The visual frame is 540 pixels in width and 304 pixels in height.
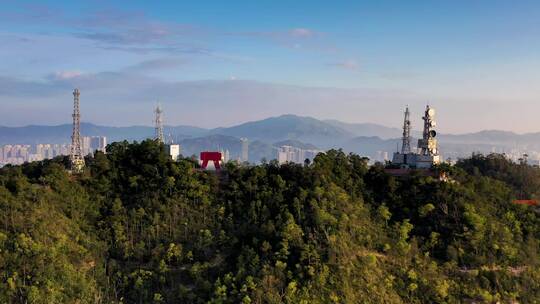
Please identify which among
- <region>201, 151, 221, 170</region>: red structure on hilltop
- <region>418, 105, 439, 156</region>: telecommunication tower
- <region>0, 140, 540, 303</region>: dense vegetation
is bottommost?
<region>0, 140, 540, 303</region>: dense vegetation

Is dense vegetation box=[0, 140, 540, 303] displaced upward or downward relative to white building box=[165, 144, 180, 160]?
downward

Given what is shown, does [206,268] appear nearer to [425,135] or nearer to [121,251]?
[121,251]

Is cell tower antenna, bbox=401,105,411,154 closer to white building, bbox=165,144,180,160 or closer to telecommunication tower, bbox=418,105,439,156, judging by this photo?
telecommunication tower, bbox=418,105,439,156

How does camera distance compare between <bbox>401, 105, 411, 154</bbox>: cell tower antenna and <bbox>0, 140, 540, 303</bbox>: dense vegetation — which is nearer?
<bbox>0, 140, 540, 303</bbox>: dense vegetation

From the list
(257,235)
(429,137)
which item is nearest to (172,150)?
(257,235)

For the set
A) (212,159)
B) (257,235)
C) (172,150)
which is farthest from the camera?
(172,150)

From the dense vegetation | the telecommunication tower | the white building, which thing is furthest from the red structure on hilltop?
the telecommunication tower

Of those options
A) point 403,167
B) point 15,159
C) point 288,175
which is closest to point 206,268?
point 288,175

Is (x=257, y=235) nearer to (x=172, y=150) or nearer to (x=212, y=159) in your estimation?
(x=212, y=159)

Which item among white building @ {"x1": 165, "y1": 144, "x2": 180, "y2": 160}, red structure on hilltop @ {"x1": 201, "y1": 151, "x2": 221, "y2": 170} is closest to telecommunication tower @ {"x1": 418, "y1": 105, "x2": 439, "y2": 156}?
red structure on hilltop @ {"x1": 201, "y1": 151, "x2": 221, "y2": 170}
